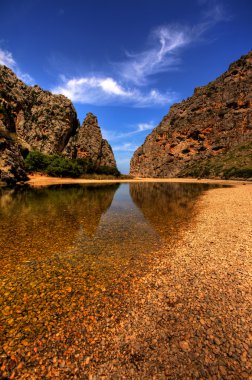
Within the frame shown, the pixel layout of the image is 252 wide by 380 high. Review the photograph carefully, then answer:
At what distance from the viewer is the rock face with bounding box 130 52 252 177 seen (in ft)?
280

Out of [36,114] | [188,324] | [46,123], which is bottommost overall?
[188,324]

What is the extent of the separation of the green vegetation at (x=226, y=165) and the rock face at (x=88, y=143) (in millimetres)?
45590

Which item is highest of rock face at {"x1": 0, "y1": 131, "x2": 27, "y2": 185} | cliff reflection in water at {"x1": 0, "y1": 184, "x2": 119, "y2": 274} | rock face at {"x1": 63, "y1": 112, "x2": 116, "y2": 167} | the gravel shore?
rock face at {"x1": 63, "y1": 112, "x2": 116, "y2": 167}

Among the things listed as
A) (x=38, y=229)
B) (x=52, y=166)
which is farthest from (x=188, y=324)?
(x=52, y=166)

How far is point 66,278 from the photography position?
316 inches

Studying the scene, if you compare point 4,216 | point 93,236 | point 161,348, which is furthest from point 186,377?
point 4,216

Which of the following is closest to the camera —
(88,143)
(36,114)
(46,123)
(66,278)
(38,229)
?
(66,278)

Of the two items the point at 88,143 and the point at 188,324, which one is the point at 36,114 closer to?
the point at 88,143

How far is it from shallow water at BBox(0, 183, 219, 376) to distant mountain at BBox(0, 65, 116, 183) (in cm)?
7441

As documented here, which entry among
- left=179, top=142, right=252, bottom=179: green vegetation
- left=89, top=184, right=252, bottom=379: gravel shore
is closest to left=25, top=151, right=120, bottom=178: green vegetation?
left=179, top=142, right=252, bottom=179: green vegetation

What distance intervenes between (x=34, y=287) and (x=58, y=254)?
288cm

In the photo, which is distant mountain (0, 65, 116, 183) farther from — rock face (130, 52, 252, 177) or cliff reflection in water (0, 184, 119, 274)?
cliff reflection in water (0, 184, 119, 274)

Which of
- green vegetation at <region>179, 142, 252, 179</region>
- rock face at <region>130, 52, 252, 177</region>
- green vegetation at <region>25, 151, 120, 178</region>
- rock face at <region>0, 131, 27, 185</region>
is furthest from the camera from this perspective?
rock face at <region>130, 52, 252, 177</region>

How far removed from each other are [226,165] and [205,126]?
93.3ft
